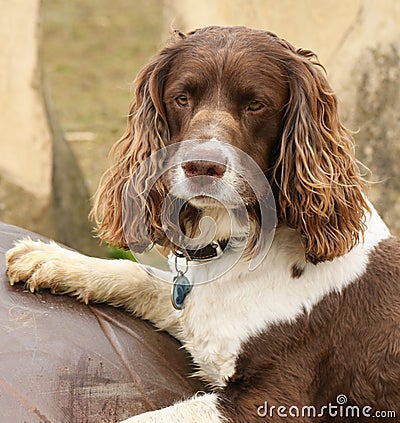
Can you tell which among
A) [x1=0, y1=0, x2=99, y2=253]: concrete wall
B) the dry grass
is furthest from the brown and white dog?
the dry grass

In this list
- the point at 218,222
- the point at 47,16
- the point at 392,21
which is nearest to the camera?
the point at 218,222

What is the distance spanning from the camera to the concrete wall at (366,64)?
23.3 feet

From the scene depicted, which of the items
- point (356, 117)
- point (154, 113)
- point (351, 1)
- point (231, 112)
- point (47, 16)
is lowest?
point (47, 16)

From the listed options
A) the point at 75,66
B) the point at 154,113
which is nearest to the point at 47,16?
the point at 75,66

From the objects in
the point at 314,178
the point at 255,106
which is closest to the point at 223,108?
the point at 255,106

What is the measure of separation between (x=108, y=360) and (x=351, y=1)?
14.3 feet

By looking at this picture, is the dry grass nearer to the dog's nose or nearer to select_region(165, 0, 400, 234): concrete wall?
select_region(165, 0, 400, 234): concrete wall

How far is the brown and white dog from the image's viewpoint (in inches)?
141

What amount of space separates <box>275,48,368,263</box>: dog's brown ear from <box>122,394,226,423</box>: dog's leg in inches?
26.5

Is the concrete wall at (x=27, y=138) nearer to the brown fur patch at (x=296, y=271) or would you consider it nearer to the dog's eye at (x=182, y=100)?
the dog's eye at (x=182, y=100)

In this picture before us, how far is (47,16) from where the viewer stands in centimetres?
1672

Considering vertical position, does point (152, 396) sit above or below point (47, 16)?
above

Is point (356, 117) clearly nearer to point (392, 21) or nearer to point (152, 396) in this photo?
point (392, 21)

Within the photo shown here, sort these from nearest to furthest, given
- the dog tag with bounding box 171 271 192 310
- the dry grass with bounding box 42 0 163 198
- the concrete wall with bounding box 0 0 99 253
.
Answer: the dog tag with bounding box 171 271 192 310, the concrete wall with bounding box 0 0 99 253, the dry grass with bounding box 42 0 163 198
